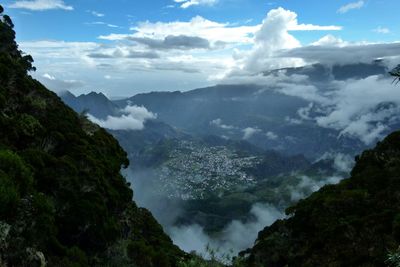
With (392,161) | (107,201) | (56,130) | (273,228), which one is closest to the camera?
(107,201)

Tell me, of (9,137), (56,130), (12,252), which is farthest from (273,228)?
(12,252)

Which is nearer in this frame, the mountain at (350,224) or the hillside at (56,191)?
the hillside at (56,191)

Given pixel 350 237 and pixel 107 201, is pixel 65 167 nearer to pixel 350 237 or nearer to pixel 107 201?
pixel 107 201

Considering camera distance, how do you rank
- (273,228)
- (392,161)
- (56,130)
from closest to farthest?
(56,130) < (392,161) < (273,228)

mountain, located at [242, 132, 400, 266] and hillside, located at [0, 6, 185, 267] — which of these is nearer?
hillside, located at [0, 6, 185, 267]
